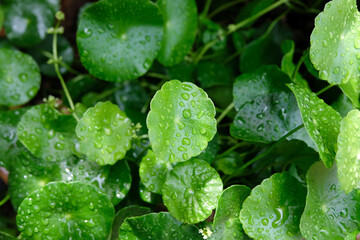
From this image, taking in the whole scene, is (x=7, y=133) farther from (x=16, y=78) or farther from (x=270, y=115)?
(x=270, y=115)

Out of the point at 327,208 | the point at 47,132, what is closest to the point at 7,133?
the point at 47,132

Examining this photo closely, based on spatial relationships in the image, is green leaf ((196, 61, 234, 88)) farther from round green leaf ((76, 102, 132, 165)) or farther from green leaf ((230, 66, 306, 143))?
round green leaf ((76, 102, 132, 165))

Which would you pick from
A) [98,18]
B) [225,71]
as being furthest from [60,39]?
[225,71]

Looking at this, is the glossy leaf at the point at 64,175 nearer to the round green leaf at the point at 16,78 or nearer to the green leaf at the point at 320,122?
the round green leaf at the point at 16,78

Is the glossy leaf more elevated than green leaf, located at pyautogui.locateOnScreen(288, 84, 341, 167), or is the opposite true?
green leaf, located at pyautogui.locateOnScreen(288, 84, 341, 167)

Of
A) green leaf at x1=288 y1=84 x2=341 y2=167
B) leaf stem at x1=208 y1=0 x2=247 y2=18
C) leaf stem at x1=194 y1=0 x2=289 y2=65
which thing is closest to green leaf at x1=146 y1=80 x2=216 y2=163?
green leaf at x1=288 y1=84 x2=341 y2=167

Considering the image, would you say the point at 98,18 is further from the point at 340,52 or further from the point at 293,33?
the point at 293,33
